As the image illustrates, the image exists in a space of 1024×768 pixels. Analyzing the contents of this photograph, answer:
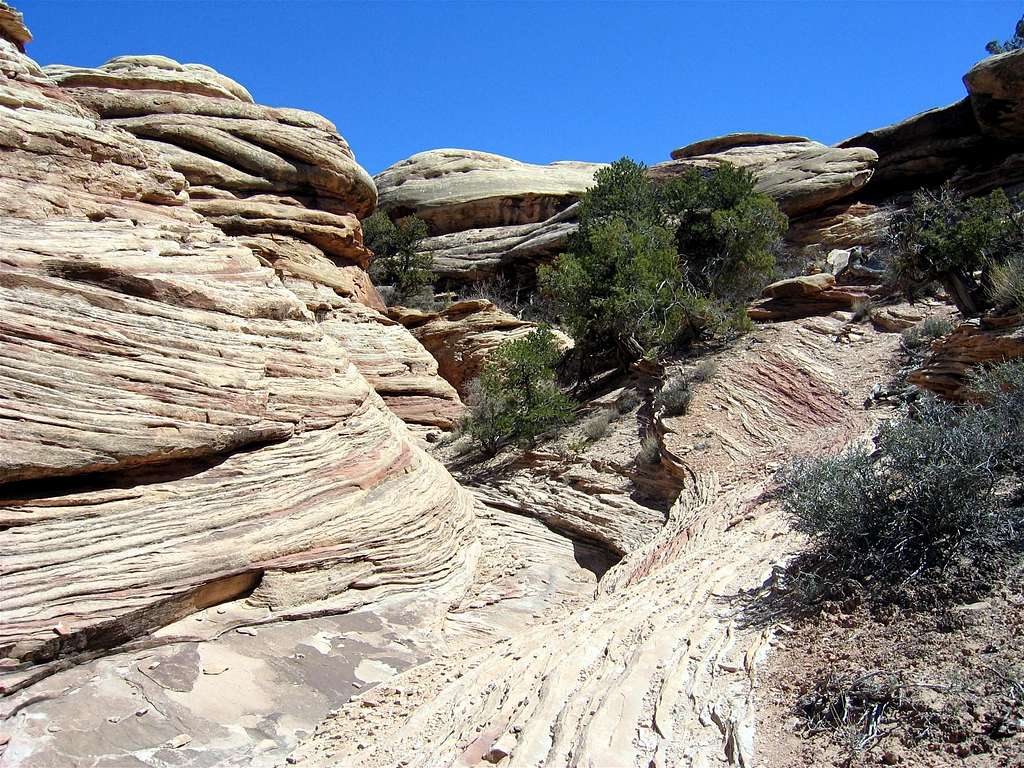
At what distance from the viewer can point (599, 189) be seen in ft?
86.9

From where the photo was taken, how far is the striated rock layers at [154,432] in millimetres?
7164

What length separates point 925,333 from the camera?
14523 millimetres

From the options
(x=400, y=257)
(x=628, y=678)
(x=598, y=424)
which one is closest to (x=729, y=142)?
(x=400, y=257)

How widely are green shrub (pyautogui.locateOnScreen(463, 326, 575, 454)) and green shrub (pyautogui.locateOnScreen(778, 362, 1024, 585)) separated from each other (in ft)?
30.1

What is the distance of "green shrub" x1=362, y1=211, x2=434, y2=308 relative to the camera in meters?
29.2

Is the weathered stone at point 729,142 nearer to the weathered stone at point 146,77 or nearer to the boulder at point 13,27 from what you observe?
the weathered stone at point 146,77

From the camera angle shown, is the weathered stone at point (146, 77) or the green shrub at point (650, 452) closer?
the green shrub at point (650, 452)

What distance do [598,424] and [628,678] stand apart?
963 cm

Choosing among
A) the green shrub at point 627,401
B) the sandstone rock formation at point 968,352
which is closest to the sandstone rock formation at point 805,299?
the green shrub at point 627,401

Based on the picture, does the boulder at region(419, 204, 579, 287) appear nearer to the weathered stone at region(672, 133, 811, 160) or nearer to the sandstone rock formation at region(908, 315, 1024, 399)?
the weathered stone at region(672, 133, 811, 160)

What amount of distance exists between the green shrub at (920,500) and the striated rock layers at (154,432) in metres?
5.05

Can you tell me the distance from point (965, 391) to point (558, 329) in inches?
602

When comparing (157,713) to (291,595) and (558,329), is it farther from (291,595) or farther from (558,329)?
(558,329)

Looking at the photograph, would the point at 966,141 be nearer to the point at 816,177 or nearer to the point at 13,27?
the point at 816,177
